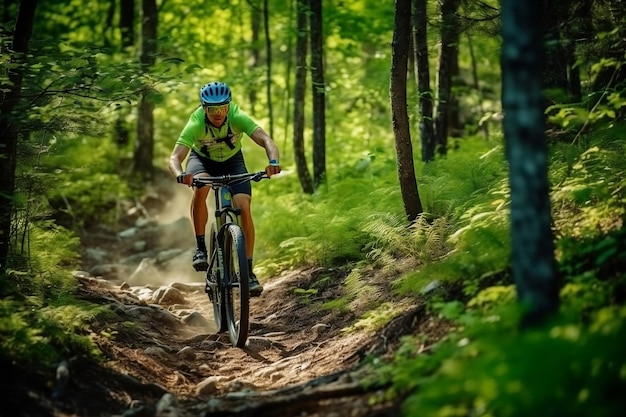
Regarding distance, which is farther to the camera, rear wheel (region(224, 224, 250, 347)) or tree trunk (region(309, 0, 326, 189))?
tree trunk (region(309, 0, 326, 189))

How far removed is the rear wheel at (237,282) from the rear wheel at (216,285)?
→ 191 mm

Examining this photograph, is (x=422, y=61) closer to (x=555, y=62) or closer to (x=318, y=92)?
(x=318, y=92)

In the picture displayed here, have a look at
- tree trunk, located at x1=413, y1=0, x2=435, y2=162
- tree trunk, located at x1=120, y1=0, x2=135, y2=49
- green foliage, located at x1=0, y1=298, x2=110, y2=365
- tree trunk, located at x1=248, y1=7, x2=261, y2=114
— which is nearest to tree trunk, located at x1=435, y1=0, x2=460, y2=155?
tree trunk, located at x1=413, y1=0, x2=435, y2=162

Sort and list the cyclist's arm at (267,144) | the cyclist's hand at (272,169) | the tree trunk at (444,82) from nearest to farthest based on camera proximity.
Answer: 1. the cyclist's hand at (272,169)
2. the cyclist's arm at (267,144)
3. the tree trunk at (444,82)

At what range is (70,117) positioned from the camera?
817 centimetres

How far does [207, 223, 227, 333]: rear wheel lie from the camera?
336 inches

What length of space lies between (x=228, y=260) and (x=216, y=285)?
0.74 m

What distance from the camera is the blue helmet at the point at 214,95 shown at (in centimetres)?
810

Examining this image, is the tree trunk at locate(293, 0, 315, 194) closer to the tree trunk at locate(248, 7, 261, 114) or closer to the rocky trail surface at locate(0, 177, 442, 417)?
the rocky trail surface at locate(0, 177, 442, 417)

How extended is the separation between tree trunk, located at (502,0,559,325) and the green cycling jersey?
4.66 metres

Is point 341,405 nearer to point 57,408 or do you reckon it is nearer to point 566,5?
point 57,408

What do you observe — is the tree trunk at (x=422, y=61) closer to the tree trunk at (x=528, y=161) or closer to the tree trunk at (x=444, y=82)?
the tree trunk at (x=444, y=82)

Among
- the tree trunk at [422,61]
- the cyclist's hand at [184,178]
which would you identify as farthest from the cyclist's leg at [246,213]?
the tree trunk at [422,61]

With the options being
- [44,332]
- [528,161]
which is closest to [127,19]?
[44,332]
